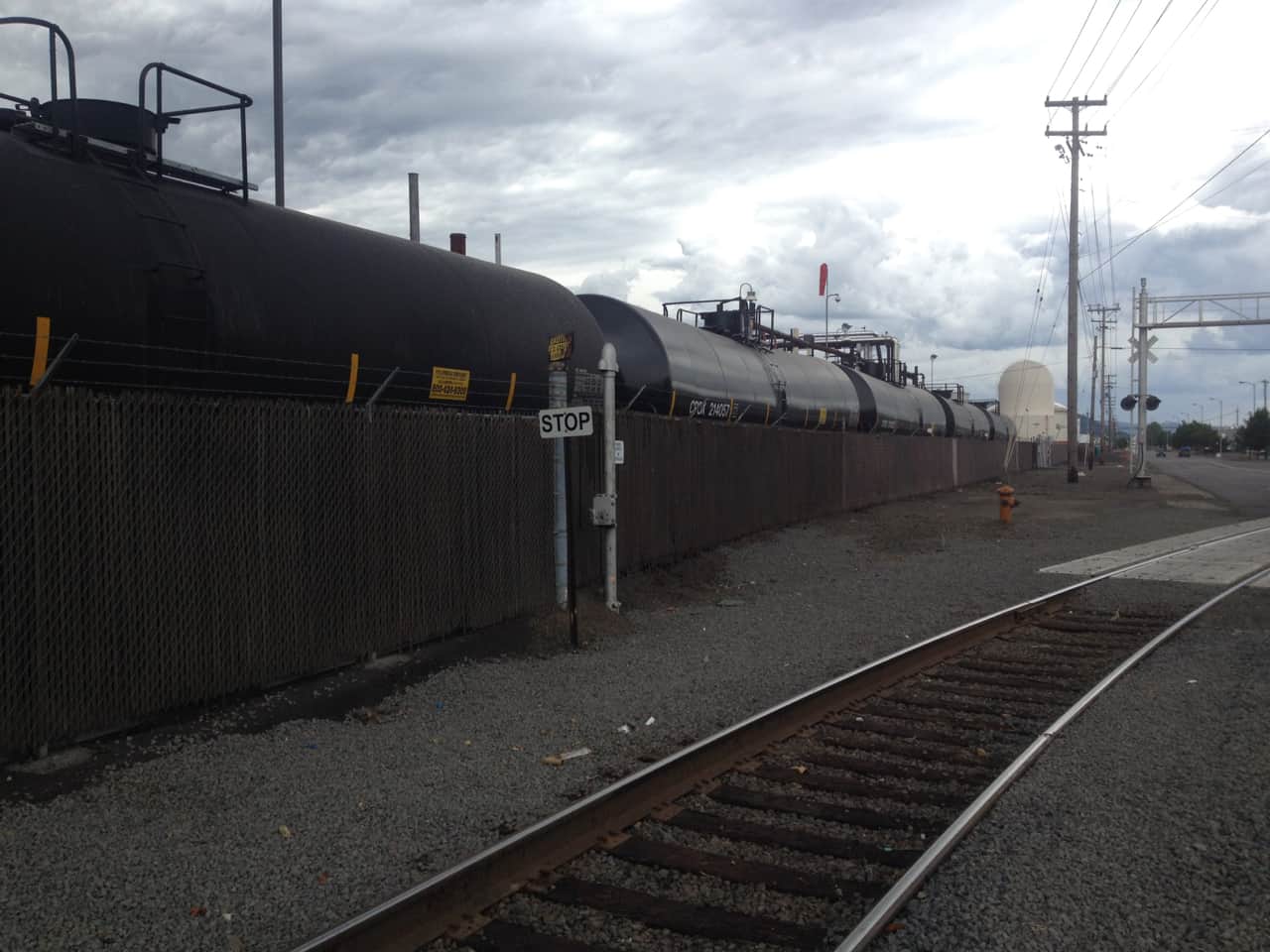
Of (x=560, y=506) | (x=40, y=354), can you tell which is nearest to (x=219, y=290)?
(x=40, y=354)

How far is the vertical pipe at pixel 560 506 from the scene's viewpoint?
10.6 m

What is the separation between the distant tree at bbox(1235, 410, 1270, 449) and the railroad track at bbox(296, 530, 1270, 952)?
153 meters

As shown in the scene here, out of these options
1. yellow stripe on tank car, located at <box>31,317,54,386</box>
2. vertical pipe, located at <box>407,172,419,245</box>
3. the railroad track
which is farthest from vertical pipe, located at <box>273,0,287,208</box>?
the railroad track

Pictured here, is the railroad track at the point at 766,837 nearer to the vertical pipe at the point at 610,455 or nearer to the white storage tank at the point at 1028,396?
the vertical pipe at the point at 610,455

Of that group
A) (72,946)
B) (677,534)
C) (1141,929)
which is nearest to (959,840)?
(1141,929)

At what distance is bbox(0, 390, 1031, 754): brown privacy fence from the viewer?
6.15 meters

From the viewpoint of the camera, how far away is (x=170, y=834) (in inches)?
204

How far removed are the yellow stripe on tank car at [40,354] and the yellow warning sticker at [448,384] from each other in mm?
3704

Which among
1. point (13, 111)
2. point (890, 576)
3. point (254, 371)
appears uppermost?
point (13, 111)

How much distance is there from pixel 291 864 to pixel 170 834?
0.84 metres

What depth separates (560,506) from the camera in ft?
36.3

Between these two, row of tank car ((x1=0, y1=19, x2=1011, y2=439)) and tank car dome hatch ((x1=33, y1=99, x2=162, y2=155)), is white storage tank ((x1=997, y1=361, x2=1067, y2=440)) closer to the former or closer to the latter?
row of tank car ((x1=0, y1=19, x2=1011, y2=439))

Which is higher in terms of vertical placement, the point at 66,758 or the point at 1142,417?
the point at 1142,417

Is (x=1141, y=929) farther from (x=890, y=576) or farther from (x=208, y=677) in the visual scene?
(x=890, y=576)
